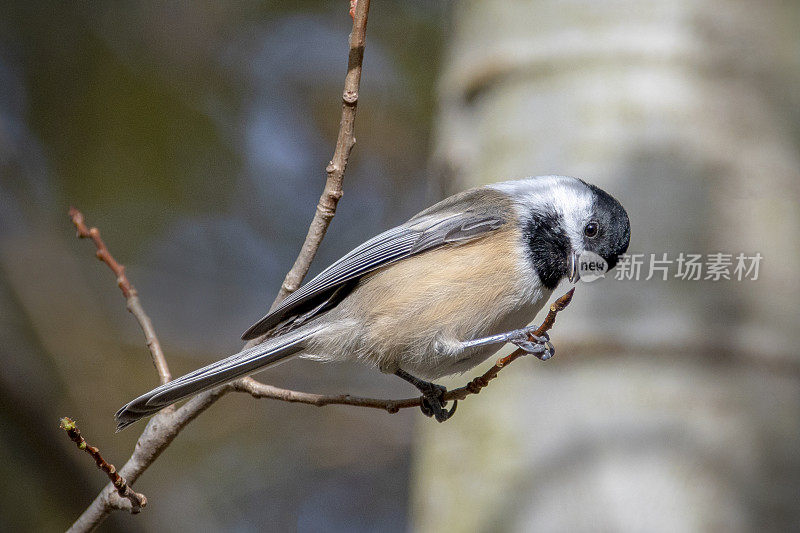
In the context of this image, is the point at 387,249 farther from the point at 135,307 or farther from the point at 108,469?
the point at 108,469

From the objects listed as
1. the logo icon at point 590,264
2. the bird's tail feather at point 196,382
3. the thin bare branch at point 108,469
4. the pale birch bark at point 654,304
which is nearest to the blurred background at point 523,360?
the pale birch bark at point 654,304

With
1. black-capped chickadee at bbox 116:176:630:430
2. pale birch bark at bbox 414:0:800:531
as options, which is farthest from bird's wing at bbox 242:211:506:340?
pale birch bark at bbox 414:0:800:531

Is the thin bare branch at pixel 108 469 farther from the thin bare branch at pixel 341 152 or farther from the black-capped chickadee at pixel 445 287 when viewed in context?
the thin bare branch at pixel 341 152

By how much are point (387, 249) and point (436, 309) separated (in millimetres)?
Result: 247

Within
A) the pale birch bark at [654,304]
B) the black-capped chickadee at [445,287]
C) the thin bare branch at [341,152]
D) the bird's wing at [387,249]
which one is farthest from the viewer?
the pale birch bark at [654,304]

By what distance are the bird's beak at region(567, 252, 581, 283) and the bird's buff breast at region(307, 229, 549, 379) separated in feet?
0.28

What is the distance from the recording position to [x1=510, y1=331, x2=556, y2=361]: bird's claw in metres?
1.71

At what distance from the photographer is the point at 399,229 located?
220cm

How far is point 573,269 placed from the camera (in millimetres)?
2033

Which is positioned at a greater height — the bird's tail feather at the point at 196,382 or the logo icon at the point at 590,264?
the bird's tail feather at the point at 196,382

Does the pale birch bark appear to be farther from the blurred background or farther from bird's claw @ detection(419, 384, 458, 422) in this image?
bird's claw @ detection(419, 384, 458, 422)

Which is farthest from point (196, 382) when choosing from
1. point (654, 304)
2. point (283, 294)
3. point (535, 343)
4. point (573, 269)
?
point (654, 304)

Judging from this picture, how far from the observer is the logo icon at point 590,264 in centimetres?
202

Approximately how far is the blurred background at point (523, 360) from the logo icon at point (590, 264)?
396 millimetres
